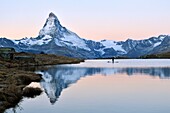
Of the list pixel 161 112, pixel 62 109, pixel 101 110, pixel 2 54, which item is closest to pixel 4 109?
pixel 62 109

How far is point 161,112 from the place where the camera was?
40.0 metres

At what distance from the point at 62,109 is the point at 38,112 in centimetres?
378

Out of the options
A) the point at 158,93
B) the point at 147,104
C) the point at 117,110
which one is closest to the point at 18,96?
the point at 117,110

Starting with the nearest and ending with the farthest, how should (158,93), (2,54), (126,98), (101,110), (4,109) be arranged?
(4,109)
(101,110)
(126,98)
(158,93)
(2,54)

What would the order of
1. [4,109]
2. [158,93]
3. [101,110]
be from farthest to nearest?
[158,93] < [101,110] < [4,109]

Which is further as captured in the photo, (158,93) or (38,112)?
(158,93)

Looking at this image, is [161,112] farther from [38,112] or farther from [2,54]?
[2,54]

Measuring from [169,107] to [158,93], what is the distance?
15713 millimetres

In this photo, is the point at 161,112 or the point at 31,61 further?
the point at 31,61

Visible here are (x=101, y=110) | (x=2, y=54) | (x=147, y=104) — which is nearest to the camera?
(x=101, y=110)

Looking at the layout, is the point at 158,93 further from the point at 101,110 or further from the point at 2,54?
the point at 2,54

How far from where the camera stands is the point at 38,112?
135 ft

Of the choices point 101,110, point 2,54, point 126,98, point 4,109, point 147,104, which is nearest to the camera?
point 4,109

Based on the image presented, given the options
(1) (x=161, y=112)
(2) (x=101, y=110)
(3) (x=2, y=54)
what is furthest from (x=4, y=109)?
(3) (x=2, y=54)
